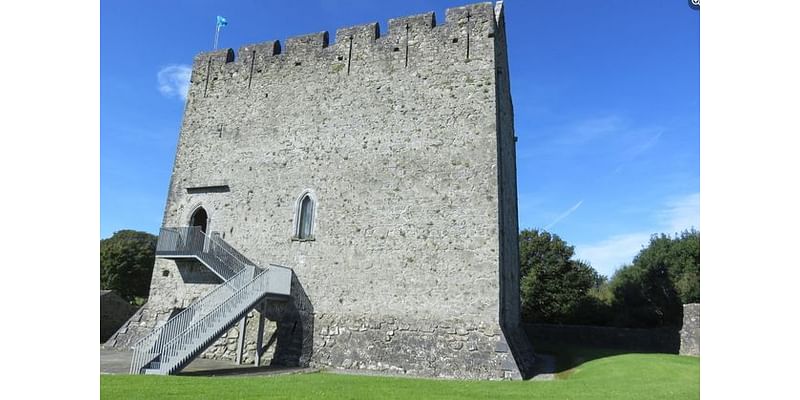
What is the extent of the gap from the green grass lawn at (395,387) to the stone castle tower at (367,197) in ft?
4.76

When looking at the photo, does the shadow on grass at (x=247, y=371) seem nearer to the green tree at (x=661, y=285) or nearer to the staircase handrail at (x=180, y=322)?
the staircase handrail at (x=180, y=322)

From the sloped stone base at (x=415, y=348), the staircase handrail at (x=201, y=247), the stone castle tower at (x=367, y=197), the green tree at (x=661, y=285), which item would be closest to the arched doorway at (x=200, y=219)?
the stone castle tower at (x=367, y=197)

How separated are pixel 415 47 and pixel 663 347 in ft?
54.1

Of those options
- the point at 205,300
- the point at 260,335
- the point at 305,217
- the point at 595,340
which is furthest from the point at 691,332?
the point at 205,300

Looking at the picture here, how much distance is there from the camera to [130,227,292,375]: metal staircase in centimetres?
1020

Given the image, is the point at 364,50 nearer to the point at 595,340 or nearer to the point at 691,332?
the point at 691,332

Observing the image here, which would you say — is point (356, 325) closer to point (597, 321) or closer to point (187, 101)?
point (187, 101)

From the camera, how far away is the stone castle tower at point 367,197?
1175cm

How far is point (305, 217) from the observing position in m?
14.1

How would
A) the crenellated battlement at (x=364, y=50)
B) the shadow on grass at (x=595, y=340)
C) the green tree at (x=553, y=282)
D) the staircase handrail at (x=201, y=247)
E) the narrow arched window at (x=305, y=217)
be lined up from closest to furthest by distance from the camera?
the crenellated battlement at (x=364, y=50)
the staircase handrail at (x=201, y=247)
the narrow arched window at (x=305, y=217)
the shadow on grass at (x=595, y=340)
the green tree at (x=553, y=282)

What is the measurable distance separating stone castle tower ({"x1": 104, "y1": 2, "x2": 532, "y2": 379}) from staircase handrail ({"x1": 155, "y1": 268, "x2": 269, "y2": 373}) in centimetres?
115

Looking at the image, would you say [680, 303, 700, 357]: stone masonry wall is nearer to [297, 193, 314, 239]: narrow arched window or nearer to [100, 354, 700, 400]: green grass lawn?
[100, 354, 700, 400]: green grass lawn

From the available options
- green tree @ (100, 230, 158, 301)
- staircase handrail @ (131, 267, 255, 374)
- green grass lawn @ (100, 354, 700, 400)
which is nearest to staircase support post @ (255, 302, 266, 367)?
staircase handrail @ (131, 267, 255, 374)

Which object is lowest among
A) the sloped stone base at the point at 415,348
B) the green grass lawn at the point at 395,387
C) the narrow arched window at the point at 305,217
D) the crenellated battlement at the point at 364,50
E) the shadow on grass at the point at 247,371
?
the shadow on grass at the point at 247,371
